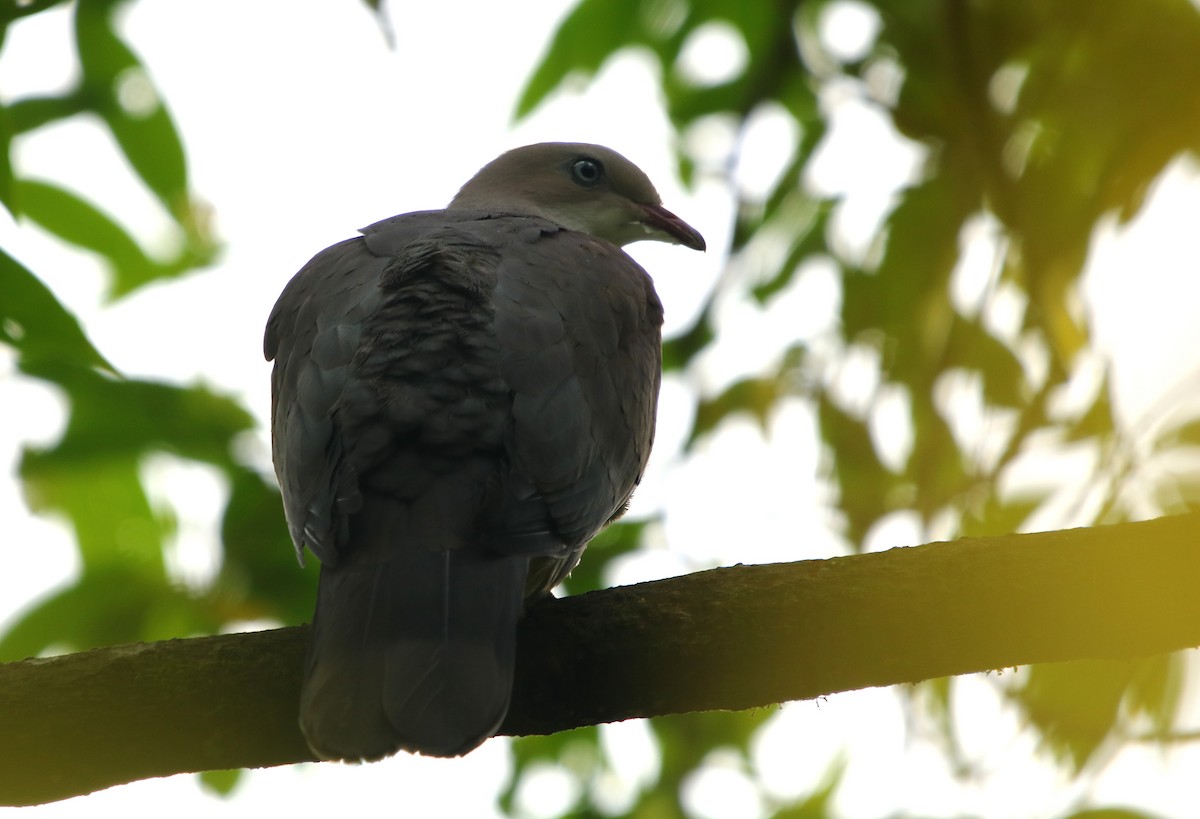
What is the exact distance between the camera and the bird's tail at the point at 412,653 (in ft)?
8.85

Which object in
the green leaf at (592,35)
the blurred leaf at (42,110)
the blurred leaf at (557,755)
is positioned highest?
the green leaf at (592,35)

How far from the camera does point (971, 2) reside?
3.59m

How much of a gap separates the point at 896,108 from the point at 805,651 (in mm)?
1689

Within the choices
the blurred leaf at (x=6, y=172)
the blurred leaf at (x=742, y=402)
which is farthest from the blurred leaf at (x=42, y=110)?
the blurred leaf at (x=742, y=402)

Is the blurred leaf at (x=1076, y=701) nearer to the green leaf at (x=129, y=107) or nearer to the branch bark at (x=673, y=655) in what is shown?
the branch bark at (x=673, y=655)

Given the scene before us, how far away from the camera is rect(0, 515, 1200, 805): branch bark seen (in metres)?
2.80

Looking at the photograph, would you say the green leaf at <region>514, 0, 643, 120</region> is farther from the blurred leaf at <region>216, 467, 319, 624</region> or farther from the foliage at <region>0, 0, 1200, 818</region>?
the blurred leaf at <region>216, 467, 319, 624</region>

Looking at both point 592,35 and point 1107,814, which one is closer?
point 1107,814

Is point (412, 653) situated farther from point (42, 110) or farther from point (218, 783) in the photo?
point (42, 110)

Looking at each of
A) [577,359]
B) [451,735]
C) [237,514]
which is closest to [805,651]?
[451,735]

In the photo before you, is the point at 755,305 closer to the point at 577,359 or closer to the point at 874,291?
the point at 874,291

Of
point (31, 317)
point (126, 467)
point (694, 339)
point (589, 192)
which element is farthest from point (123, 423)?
point (589, 192)

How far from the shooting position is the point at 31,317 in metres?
3.29

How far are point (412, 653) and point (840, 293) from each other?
1.89 metres
